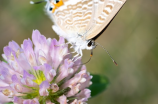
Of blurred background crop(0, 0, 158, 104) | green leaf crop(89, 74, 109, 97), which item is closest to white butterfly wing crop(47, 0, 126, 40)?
green leaf crop(89, 74, 109, 97)

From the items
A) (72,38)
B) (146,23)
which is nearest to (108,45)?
(146,23)

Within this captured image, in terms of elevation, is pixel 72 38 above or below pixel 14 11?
below

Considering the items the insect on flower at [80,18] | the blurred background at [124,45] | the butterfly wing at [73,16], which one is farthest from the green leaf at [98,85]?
the blurred background at [124,45]

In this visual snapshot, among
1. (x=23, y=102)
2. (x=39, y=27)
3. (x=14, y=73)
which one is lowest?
(x=23, y=102)

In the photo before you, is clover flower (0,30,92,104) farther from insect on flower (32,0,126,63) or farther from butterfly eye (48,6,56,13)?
butterfly eye (48,6,56,13)

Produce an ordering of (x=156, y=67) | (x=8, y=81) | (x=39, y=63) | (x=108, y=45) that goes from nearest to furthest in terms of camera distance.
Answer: (x=8, y=81)
(x=39, y=63)
(x=156, y=67)
(x=108, y=45)

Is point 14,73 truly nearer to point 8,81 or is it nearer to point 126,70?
point 8,81

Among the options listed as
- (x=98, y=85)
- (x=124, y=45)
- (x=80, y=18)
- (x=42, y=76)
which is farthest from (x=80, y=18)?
(x=124, y=45)
